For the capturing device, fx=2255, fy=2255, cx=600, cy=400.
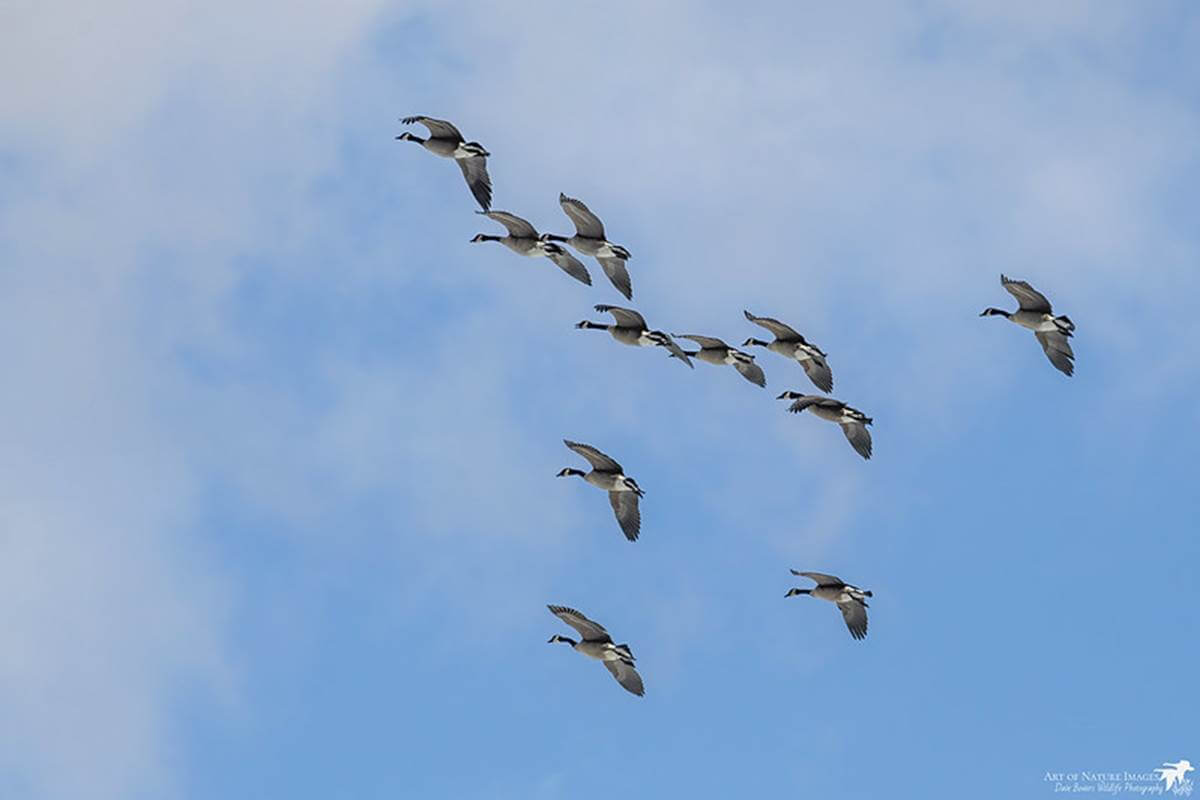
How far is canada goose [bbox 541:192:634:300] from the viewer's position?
52531 mm

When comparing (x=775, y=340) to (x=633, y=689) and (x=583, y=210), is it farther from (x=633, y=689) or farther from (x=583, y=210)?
(x=633, y=689)

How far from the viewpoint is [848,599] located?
52000mm

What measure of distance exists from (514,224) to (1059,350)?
13.3m

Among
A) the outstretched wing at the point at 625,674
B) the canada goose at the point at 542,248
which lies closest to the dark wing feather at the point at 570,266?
the canada goose at the point at 542,248

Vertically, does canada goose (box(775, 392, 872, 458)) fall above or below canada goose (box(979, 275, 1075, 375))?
below

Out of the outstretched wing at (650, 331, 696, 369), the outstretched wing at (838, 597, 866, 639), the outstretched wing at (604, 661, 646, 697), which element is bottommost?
the outstretched wing at (604, 661, 646, 697)

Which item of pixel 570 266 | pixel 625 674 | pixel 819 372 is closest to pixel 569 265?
pixel 570 266

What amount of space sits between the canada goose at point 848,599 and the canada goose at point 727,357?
5.72 metres

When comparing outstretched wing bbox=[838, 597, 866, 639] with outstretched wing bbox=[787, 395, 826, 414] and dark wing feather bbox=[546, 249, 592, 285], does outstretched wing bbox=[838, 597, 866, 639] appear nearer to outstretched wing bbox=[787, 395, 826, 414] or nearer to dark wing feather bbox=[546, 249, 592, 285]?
outstretched wing bbox=[787, 395, 826, 414]

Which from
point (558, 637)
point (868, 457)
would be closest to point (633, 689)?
point (558, 637)

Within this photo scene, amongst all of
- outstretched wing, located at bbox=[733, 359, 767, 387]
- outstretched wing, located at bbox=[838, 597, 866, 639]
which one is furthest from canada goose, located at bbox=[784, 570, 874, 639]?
outstretched wing, located at bbox=[733, 359, 767, 387]

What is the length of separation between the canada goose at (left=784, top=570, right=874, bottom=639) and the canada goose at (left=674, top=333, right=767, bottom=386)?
225 inches

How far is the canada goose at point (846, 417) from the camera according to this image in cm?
5338

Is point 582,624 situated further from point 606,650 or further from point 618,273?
point 618,273
